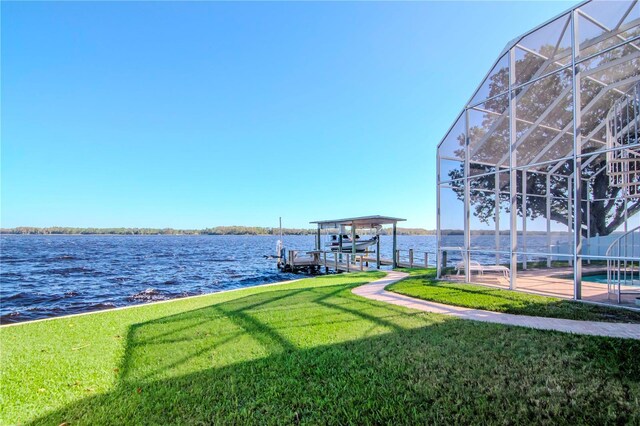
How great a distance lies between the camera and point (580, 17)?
6.38m

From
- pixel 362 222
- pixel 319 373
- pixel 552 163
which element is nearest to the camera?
pixel 319 373

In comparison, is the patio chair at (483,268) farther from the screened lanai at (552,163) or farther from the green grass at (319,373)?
the green grass at (319,373)

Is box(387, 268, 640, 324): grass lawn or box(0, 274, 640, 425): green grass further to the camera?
box(387, 268, 640, 324): grass lawn

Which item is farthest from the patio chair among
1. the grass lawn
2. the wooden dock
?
the wooden dock

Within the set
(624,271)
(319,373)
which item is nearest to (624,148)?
(624,271)

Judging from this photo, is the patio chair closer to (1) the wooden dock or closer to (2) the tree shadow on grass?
(2) the tree shadow on grass

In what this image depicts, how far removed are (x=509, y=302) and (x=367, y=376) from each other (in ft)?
15.3

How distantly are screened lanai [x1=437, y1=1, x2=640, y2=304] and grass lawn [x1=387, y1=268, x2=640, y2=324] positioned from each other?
62 cm

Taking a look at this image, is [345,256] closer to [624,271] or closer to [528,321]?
[624,271]

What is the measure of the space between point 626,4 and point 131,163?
1286 inches

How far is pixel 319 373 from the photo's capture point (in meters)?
3.36

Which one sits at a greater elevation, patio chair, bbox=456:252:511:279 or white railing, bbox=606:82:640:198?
white railing, bbox=606:82:640:198

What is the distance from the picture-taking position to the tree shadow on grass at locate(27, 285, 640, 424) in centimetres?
256

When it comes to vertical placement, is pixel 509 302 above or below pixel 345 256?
above
